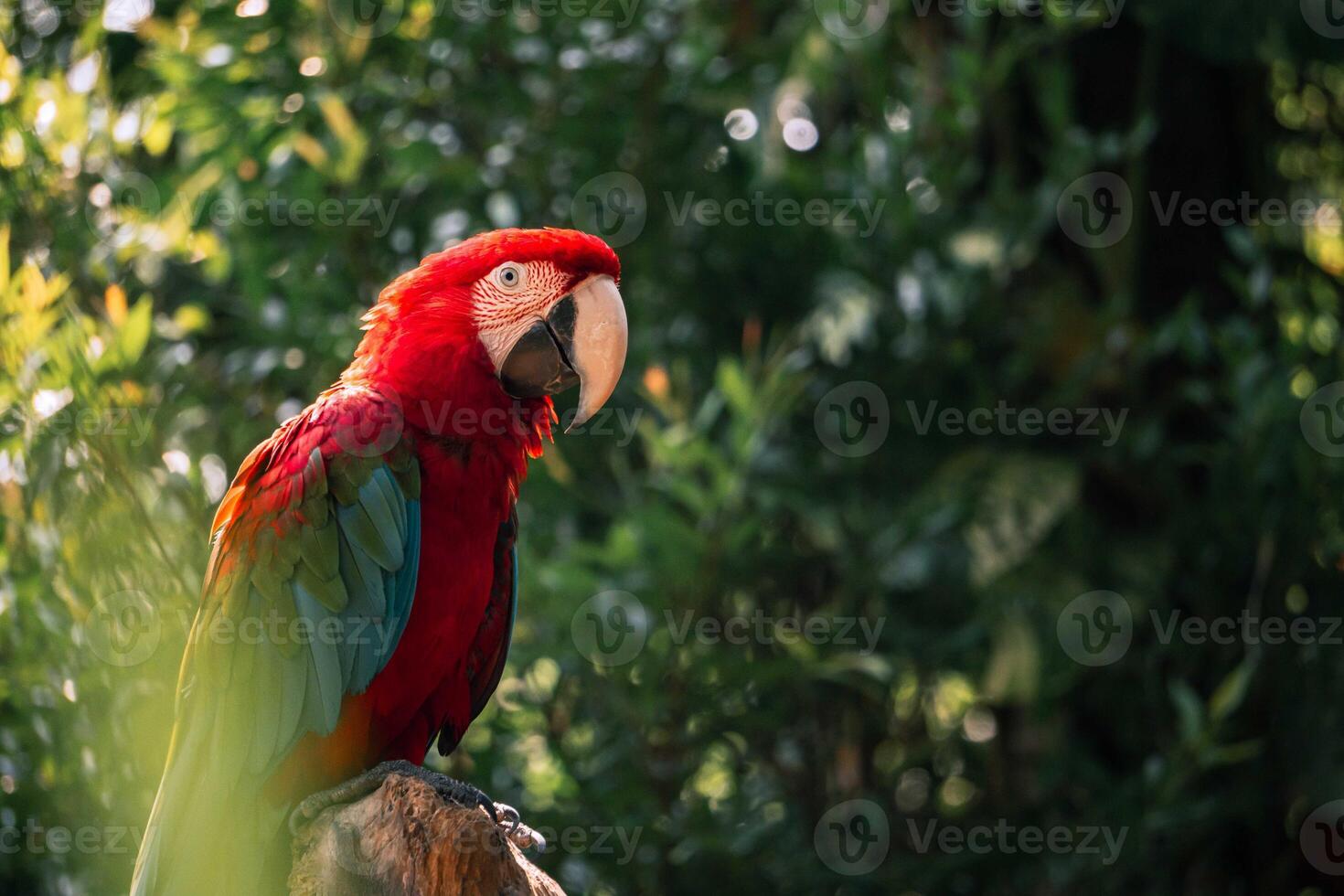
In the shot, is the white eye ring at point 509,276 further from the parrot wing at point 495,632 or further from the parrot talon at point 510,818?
the parrot talon at point 510,818

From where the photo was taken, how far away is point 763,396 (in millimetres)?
2656

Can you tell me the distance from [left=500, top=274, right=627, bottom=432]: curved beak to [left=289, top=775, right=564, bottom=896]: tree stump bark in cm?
58

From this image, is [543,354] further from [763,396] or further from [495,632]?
[763,396]

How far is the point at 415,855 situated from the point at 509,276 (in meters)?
0.80

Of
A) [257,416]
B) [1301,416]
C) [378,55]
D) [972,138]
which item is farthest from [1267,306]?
[257,416]

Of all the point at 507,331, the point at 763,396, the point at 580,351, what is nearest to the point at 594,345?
the point at 580,351

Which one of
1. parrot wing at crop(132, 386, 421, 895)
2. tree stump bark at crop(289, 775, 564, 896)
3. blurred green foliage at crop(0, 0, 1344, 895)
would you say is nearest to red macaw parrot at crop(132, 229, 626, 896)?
parrot wing at crop(132, 386, 421, 895)

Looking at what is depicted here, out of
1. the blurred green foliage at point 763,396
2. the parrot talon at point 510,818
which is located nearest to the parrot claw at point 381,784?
the parrot talon at point 510,818

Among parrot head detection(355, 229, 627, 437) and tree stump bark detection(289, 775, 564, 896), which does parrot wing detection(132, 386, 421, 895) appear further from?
tree stump bark detection(289, 775, 564, 896)

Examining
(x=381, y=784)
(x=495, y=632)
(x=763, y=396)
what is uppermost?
(x=381, y=784)

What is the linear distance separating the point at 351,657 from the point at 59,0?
1919mm

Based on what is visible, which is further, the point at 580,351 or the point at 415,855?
the point at 580,351

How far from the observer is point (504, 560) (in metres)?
1.86

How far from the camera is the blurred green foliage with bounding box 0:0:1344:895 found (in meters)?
2.29
